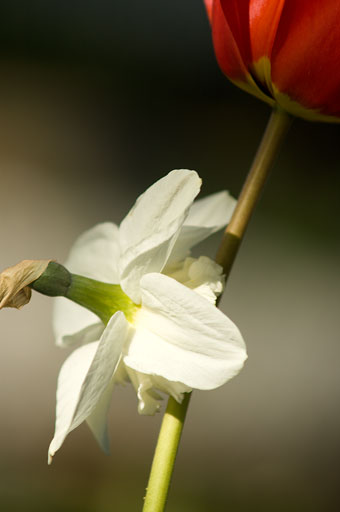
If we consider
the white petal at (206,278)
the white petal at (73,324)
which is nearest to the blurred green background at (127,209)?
the white petal at (73,324)

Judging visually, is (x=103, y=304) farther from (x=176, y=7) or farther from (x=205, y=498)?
(x=176, y=7)

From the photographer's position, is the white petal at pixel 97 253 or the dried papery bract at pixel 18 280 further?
the white petal at pixel 97 253

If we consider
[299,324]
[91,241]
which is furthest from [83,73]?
[91,241]

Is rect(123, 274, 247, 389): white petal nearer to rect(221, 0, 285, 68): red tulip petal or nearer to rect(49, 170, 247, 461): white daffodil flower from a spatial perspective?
rect(49, 170, 247, 461): white daffodil flower

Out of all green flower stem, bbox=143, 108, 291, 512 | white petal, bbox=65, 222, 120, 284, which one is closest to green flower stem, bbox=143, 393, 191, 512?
green flower stem, bbox=143, 108, 291, 512

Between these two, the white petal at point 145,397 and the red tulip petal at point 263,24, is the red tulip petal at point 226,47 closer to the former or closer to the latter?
the red tulip petal at point 263,24

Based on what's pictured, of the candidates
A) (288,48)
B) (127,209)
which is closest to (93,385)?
(288,48)

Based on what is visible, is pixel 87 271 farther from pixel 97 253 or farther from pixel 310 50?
pixel 310 50

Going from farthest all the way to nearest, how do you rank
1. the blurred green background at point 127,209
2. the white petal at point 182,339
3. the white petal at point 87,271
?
the blurred green background at point 127,209 < the white petal at point 87,271 < the white petal at point 182,339
